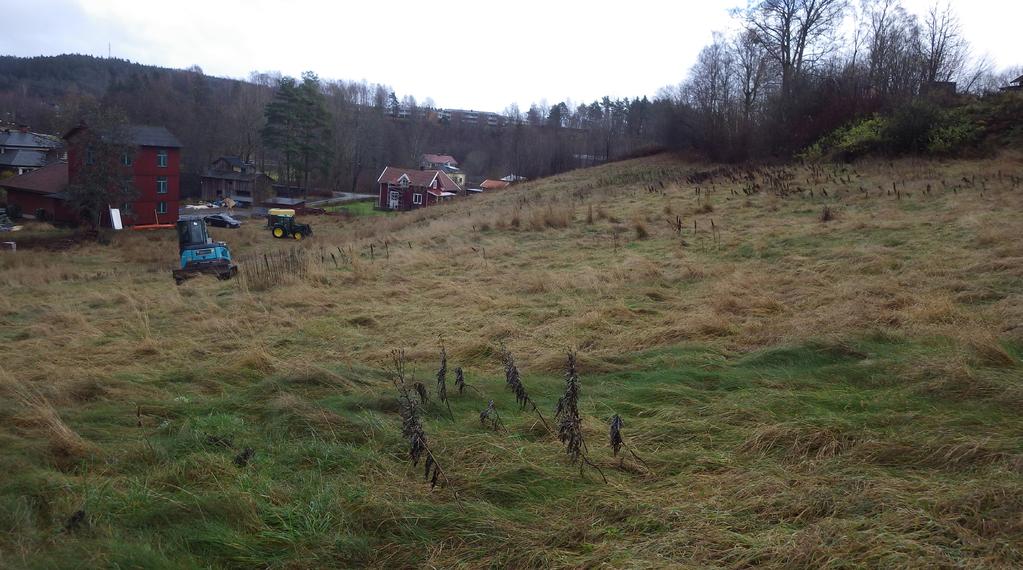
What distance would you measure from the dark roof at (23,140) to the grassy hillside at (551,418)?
61.8m

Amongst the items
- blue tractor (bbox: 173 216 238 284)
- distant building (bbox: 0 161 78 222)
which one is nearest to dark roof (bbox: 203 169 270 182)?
distant building (bbox: 0 161 78 222)

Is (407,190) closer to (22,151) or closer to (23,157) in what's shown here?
(23,157)

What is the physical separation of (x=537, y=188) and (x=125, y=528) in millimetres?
33432

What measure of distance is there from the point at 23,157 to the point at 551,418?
232ft

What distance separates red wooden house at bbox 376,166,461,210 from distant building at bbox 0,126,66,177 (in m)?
27.6

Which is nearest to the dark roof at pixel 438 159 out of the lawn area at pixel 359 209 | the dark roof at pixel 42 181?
the lawn area at pixel 359 209

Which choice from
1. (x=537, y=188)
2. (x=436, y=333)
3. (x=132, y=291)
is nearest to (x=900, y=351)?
(x=436, y=333)

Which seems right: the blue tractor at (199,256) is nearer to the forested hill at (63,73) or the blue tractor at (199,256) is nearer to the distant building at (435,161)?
the distant building at (435,161)

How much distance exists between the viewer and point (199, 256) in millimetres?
18703

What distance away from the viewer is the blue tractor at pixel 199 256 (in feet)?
56.1

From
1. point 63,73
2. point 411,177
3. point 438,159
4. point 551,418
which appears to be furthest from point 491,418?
point 63,73

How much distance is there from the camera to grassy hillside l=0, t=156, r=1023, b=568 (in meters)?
3.35

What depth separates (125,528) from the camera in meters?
3.59

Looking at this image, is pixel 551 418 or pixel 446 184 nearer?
pixel 551 418
